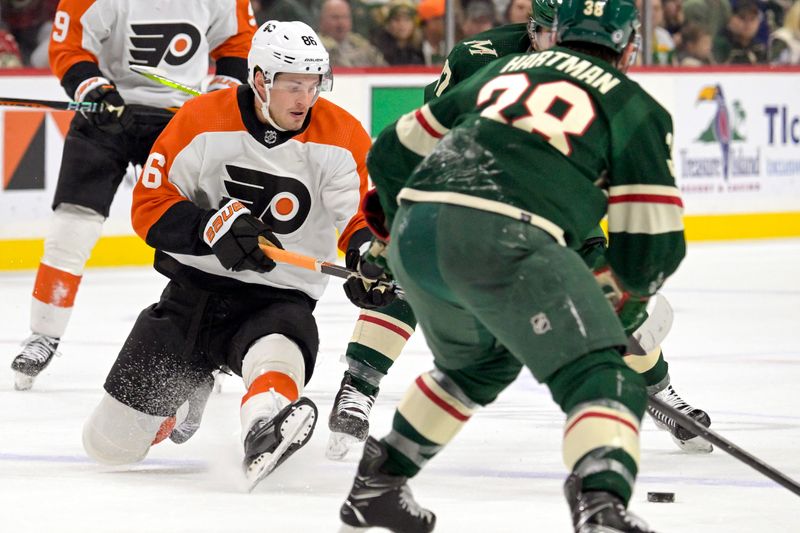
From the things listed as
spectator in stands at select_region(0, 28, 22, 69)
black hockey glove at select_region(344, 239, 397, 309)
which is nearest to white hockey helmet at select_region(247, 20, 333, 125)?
black hockey glove at select_region(344, 239, 397, 309)

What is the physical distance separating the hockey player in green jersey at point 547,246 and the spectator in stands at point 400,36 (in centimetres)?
580

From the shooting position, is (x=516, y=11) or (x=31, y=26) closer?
(x=31, y=26)

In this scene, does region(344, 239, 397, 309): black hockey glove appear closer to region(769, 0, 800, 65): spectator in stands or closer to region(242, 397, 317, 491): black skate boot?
region(242, 397, 317, 491): black skate boot

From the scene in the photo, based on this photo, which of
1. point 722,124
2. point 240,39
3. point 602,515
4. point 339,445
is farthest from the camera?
point 722,124

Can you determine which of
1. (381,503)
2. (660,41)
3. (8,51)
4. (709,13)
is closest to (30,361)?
(381,503)

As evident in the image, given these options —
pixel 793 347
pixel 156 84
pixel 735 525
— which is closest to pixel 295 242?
pixel 735 525

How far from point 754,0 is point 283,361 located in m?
6.84

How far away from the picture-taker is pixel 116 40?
5070 mm

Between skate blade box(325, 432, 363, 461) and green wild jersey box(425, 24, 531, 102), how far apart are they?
827mm

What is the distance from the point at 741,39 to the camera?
954cm

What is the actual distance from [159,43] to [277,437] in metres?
2.17

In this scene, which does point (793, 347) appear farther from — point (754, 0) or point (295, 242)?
point (754, 0)

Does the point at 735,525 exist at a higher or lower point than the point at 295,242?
lower

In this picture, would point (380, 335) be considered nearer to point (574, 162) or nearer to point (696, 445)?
point (696, 445)
